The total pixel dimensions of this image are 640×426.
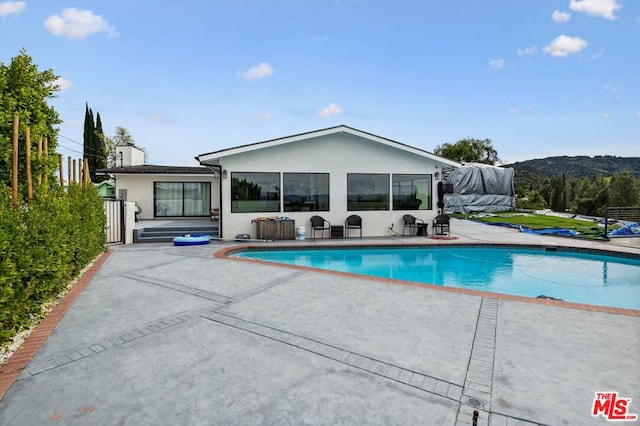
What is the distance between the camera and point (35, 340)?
3.75 metres

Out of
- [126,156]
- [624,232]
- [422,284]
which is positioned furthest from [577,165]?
[422,284]

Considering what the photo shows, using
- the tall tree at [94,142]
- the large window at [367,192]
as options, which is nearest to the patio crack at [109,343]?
the large window at [367,192]

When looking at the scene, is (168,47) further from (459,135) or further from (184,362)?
(459,135)

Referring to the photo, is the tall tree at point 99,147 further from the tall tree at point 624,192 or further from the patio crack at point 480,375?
the tall tree at point 624,192

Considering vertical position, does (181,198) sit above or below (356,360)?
above

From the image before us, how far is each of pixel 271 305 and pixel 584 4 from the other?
16.2 meters

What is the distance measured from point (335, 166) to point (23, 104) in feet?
32.2

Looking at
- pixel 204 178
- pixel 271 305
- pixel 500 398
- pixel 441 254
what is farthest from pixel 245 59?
pixel 500 398

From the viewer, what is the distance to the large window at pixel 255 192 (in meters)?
12.9

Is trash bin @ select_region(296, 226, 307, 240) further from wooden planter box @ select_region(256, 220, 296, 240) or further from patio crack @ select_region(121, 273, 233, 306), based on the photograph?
patio crack @ select_region(121, 273, 233, 306)

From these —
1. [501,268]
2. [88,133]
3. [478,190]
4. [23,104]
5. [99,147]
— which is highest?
[88,133]

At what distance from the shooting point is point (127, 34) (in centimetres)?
1465

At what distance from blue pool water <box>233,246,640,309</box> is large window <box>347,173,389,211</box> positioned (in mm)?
2634

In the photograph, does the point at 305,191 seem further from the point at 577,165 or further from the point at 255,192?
the point at 577,165
